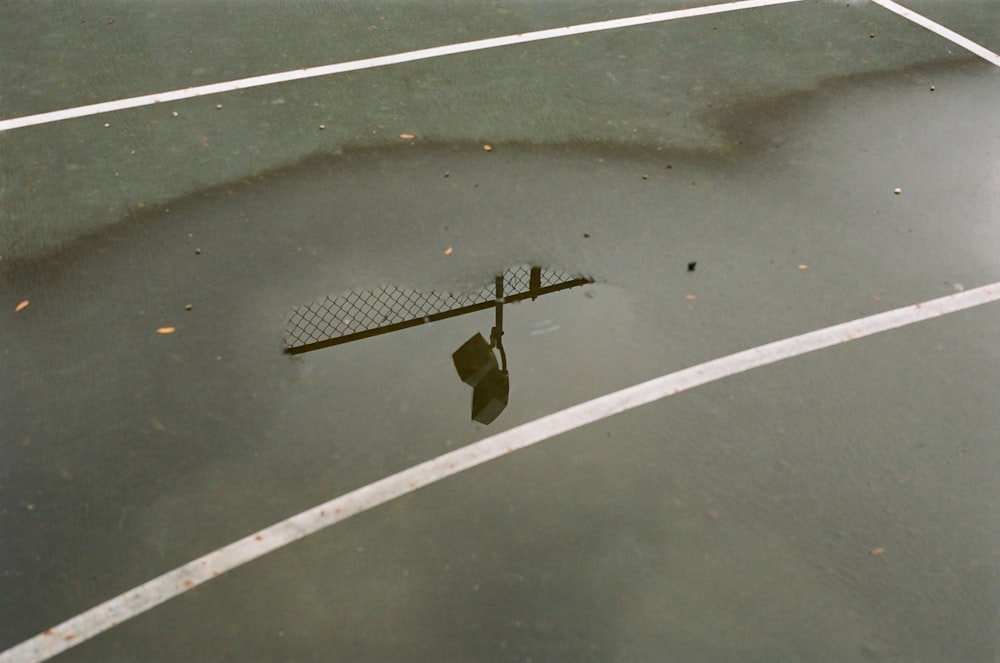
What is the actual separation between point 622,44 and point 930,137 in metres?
3.08

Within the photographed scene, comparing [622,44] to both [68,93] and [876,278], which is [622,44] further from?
[68,93]

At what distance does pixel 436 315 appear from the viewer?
21.6 ft

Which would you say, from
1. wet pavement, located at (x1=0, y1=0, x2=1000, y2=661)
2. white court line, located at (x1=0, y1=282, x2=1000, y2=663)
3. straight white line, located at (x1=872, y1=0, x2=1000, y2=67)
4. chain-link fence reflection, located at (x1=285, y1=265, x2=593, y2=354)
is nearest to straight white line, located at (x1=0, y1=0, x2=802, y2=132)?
wet pavement, located at (x1=0, y1=0, x2=1000, y2=661)

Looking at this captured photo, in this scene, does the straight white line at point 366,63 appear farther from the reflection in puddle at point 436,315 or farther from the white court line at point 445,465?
the white court line at point 445,465

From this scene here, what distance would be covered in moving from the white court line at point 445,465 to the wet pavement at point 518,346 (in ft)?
0.27

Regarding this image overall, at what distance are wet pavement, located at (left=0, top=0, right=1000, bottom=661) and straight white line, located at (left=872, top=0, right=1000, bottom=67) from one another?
0.21m

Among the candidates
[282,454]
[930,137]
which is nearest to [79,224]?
[282,454]

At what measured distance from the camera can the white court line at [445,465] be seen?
481 cm

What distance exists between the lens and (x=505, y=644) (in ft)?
15.5

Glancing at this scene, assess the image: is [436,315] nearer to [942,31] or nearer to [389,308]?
[389,308]

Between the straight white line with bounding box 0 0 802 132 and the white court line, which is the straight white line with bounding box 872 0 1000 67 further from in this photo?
the white court line

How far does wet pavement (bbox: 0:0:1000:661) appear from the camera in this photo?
4.93m

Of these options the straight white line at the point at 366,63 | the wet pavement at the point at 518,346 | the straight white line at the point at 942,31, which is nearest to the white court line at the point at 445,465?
the wet pavement at the point at 518,346

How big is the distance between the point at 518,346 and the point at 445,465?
3.83ft
